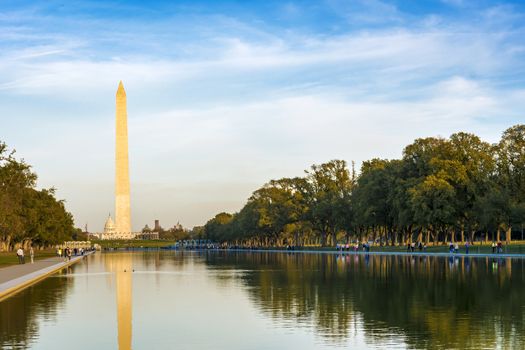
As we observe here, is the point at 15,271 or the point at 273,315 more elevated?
the point at 273,315

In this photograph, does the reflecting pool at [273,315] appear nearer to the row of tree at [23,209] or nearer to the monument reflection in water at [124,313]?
the monument reflection in water at [124,313]

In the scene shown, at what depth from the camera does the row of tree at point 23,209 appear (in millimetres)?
85625

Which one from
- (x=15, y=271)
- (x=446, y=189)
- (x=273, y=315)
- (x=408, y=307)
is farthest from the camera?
(x=446, y=189)

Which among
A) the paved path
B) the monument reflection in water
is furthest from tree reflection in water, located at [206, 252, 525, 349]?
the paved path

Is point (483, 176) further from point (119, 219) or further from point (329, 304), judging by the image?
point (119, 219)

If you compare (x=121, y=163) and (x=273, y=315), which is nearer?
(x=273, y=315)

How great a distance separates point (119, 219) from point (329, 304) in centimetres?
13159

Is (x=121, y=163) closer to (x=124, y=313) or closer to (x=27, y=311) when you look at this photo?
(x=27, y=311)

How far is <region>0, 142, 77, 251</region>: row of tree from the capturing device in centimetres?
8562

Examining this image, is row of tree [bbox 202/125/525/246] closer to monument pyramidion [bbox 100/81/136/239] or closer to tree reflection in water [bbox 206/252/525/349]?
monument pyramidion [bbox 100/81/136/239]

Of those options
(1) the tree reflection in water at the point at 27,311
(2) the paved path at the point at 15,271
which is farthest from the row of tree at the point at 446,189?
(1) the tree reflection in water at the point at 27,311

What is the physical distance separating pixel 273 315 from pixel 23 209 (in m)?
87.7

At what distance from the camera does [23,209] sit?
343 feet

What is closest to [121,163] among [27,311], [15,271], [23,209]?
[23,209]
